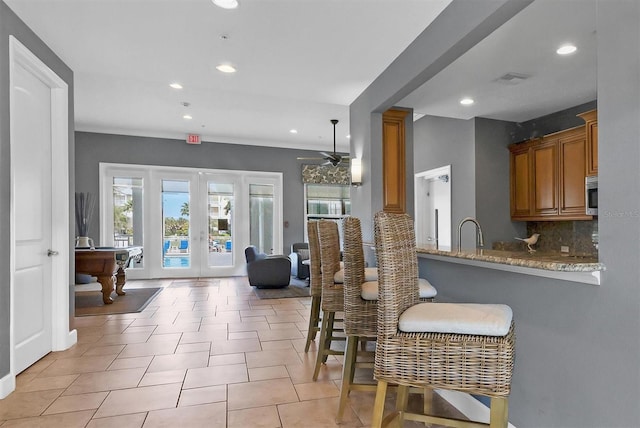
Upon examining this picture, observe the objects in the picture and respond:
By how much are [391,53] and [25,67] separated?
3.04 meters

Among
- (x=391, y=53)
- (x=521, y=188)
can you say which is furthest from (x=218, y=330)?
(x=521, y=188)

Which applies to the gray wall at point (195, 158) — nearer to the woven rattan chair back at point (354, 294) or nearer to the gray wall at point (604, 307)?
the woven rattan chair back at point (354, 294)

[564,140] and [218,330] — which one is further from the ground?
[564,140]

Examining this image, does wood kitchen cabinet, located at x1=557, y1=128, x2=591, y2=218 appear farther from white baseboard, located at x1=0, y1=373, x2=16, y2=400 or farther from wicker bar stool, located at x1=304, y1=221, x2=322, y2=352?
white baseboard, located at x1=0, y1=373, x2=16, y2=400

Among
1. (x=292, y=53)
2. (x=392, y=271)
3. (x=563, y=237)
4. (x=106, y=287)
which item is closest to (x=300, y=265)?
(x=106, y=287)

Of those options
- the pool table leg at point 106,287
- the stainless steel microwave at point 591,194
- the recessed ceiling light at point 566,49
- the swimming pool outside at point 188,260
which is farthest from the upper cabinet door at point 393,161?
the swimming pool outside at point 188,260

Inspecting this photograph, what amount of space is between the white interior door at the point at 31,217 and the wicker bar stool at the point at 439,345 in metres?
2.76

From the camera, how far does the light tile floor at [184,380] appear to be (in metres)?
2.10

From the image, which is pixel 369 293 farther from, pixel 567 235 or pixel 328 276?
pixel 567 235

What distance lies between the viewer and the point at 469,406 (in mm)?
2082

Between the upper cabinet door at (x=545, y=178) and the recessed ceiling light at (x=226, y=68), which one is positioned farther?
the upper cabinet door at (x=545, y=178)

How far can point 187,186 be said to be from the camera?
7.55m

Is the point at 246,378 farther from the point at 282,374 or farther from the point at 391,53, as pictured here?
the point at 391,53

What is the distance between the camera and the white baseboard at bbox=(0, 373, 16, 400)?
7.73 feet
